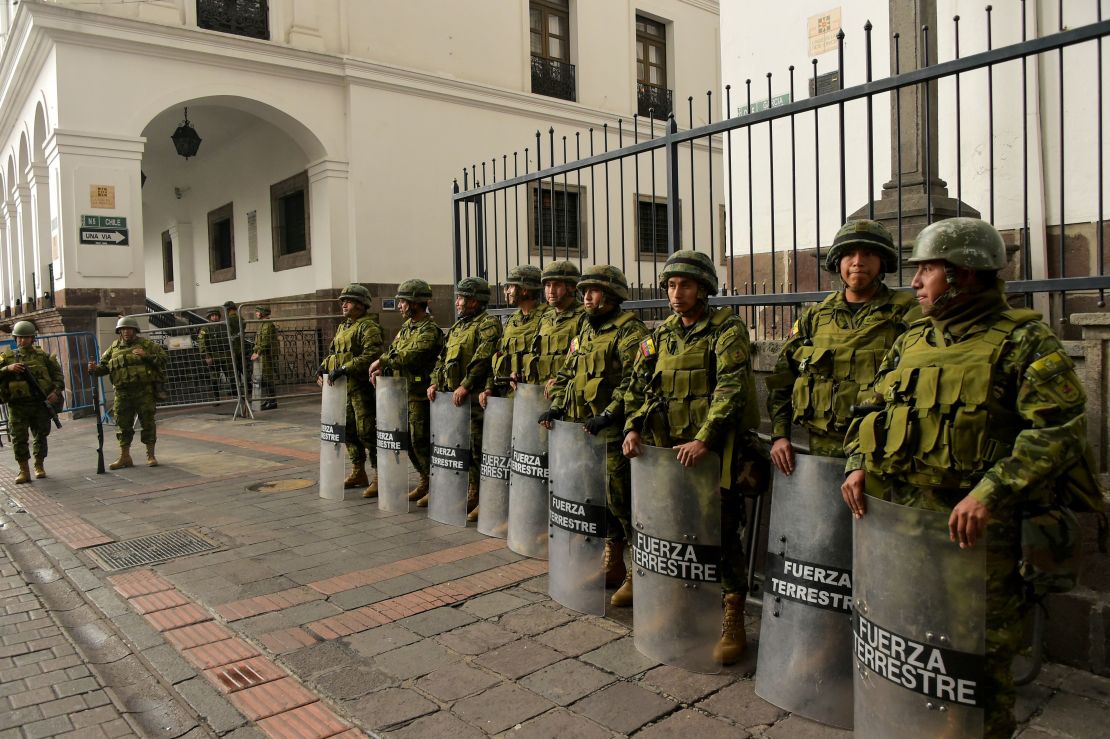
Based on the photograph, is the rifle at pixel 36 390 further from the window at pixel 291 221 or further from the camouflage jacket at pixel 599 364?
the window at pixel 291 221

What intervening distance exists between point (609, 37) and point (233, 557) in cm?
1734

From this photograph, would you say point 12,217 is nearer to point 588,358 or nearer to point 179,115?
point 179,115

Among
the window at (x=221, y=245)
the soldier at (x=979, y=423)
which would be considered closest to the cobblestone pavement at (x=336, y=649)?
the soldier at (x=979, y=423)

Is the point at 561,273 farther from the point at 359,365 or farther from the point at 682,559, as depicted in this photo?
the point at 359,365

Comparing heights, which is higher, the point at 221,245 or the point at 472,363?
the point at 221,245

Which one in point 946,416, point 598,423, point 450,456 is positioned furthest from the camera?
point 450,456

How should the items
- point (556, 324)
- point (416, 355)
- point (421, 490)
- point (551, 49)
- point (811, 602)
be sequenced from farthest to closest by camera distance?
1. point (551, 49)
2. point (421, 490)
3. point (416, 355)
4. point (556, 324)
5. point (811, 602)

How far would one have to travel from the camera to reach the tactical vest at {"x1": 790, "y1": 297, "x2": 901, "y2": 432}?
11.5 ft

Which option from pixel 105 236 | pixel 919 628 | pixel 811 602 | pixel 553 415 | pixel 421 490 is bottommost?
pixel 421 490

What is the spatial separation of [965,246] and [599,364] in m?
2.37

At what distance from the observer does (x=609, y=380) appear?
186 inches

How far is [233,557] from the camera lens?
571cm

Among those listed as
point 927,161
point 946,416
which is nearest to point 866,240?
point 927,161

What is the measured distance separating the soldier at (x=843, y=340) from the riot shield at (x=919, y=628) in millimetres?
736
